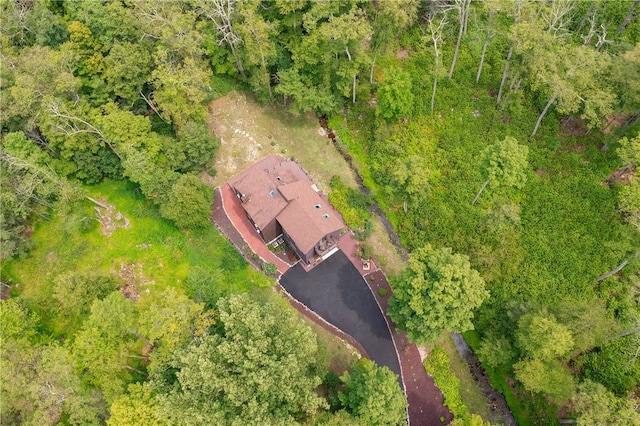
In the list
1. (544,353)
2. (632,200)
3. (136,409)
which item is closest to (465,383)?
(544,353)

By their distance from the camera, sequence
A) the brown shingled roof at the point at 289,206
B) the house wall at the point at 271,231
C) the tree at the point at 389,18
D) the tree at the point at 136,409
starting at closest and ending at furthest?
1. the tree at the point at 136,409
2. the brown shingled roof at the point at 289,206
3. the house wall at the point at 271,231
4. the tree at the point at 389,18

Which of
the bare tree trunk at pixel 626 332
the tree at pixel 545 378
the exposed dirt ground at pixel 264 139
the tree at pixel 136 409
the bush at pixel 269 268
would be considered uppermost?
the exposed dirt ground at pixel 264 139

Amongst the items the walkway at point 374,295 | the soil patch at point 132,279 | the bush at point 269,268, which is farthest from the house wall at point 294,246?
the soil patch at point 132,279

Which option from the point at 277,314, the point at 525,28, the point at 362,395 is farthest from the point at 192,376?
the point at 525,28

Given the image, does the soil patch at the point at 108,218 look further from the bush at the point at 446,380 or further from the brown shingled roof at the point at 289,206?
the bush at the point at 446,380

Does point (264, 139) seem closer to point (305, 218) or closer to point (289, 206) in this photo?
point (289, 206)
